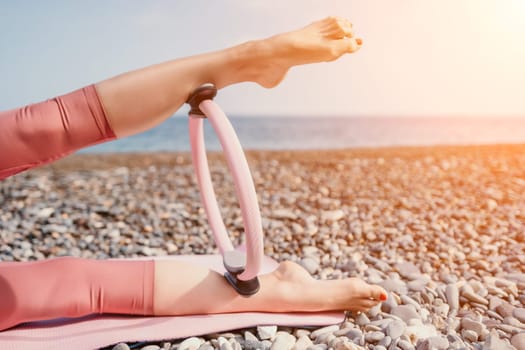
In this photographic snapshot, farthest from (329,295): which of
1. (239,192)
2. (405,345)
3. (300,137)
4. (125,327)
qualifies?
(300,137)

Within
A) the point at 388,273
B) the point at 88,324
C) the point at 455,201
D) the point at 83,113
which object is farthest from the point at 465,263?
the point at 83,113

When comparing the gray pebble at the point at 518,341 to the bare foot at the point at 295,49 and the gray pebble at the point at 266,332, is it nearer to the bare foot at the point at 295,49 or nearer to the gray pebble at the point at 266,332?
the gray pebble at the point at 266,332

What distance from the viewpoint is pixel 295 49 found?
2.02 meters

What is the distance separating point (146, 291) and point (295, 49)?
1.06m

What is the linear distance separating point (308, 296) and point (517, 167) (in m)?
4.86

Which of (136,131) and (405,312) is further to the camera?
(405,312)

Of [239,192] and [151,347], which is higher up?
[239,192]

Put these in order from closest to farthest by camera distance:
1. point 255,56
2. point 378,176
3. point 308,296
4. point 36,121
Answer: point 36,121
point 255,56
point 308,296
point 378,176

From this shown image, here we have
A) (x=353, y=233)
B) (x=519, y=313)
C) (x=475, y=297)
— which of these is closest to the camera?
(x=519, y=313)

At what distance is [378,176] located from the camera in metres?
5.89

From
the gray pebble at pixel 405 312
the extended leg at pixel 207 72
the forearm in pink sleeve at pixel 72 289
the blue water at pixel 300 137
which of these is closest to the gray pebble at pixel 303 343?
the gray pebble at pixel 405 312

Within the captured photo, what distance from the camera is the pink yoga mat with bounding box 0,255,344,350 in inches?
75.5

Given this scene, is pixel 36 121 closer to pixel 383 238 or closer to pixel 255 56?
pixel 255 56

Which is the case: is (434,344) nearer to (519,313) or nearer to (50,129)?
(519,313)
